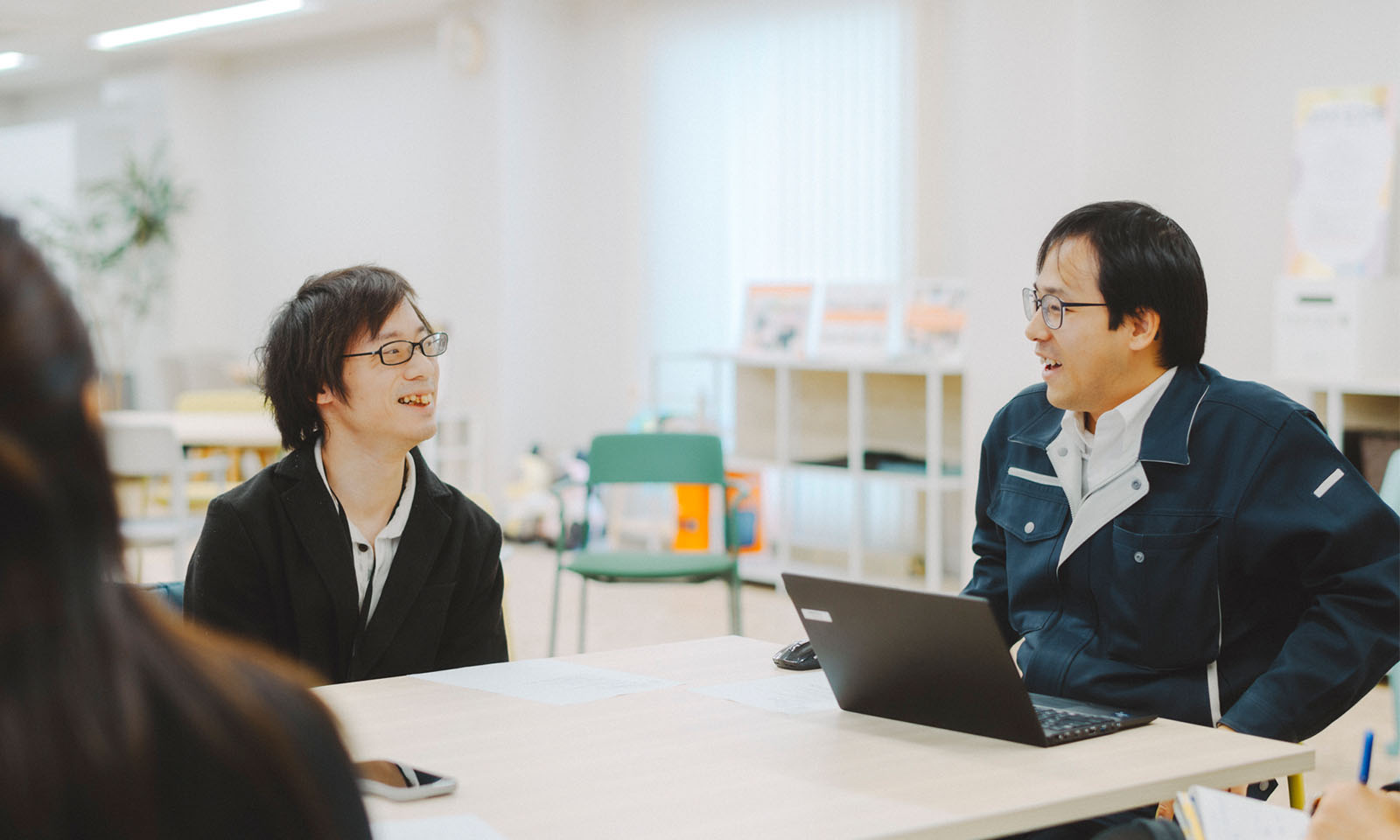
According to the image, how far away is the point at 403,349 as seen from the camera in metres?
2.36

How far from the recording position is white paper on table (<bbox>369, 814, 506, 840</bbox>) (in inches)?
51.0

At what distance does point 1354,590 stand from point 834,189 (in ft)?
16.5

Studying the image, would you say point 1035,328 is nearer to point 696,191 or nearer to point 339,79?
point 696,191

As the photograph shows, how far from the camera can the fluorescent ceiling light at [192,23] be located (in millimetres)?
8422

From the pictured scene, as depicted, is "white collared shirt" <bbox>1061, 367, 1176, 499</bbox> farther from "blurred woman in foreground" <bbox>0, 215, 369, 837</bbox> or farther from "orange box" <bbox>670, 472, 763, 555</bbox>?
"orange box" <bbox>670, 472, 763, 555</bbox>

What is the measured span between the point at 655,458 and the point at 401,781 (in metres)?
3.11

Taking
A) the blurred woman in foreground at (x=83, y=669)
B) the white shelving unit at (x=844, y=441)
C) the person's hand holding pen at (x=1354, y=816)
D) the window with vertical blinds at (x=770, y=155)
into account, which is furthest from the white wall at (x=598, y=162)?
the blurred woman in foreground at (x=83, y=669)

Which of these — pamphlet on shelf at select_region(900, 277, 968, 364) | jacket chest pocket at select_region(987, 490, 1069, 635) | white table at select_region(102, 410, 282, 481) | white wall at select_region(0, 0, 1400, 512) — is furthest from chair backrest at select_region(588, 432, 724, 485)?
jacket chest pocket at select_region(987, 490, 1069, 635)

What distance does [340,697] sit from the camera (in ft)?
6.18

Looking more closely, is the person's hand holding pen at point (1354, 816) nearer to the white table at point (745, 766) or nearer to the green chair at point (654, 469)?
the white table at point (745, 766)

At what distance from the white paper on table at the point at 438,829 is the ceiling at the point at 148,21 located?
762 centimetres

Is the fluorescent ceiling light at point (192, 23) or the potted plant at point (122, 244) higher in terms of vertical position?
the fluorescent ceiling light at point (192, 23)

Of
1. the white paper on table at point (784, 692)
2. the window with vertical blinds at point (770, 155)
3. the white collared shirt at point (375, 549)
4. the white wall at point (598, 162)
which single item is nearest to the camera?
the white paper on table at point (784, 692)

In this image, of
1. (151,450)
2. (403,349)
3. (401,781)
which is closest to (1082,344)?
(403,349)
